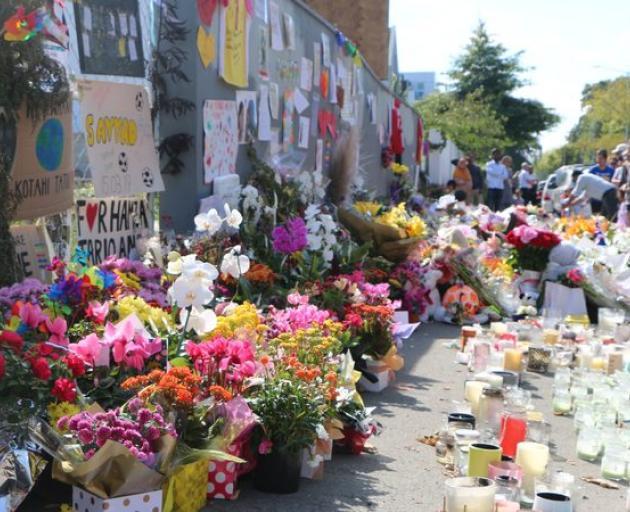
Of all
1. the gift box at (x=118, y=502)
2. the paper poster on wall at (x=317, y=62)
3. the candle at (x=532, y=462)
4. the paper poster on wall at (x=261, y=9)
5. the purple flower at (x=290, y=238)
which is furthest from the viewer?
the paper poster on wall at (x=317, y=62)

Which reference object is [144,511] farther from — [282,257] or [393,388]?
[282,257]

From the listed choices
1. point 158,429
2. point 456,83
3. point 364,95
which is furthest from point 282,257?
point 456,83

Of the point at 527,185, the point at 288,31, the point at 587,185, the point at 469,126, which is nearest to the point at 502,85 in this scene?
the point at 469,126

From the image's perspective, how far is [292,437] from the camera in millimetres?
4215

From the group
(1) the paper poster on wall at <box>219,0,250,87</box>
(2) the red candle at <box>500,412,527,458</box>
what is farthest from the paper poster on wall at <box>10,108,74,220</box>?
(2) the red candle at <box>500,412,527,458</box>

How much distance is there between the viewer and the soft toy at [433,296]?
9.63 meters

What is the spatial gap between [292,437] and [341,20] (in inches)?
699

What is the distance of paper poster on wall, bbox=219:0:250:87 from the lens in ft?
25.7

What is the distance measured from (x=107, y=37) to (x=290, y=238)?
1.97 m

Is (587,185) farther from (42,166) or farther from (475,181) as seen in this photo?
(42,166)

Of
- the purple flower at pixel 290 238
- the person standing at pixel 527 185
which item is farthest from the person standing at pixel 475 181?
the purple flower at pixel 290 238

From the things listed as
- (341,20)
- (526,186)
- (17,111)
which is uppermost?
(341,20)

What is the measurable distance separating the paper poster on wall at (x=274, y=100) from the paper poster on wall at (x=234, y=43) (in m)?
0.89

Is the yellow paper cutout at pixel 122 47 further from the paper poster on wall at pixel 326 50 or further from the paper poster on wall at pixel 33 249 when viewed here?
the paper poster on wall at pixel 326 50
